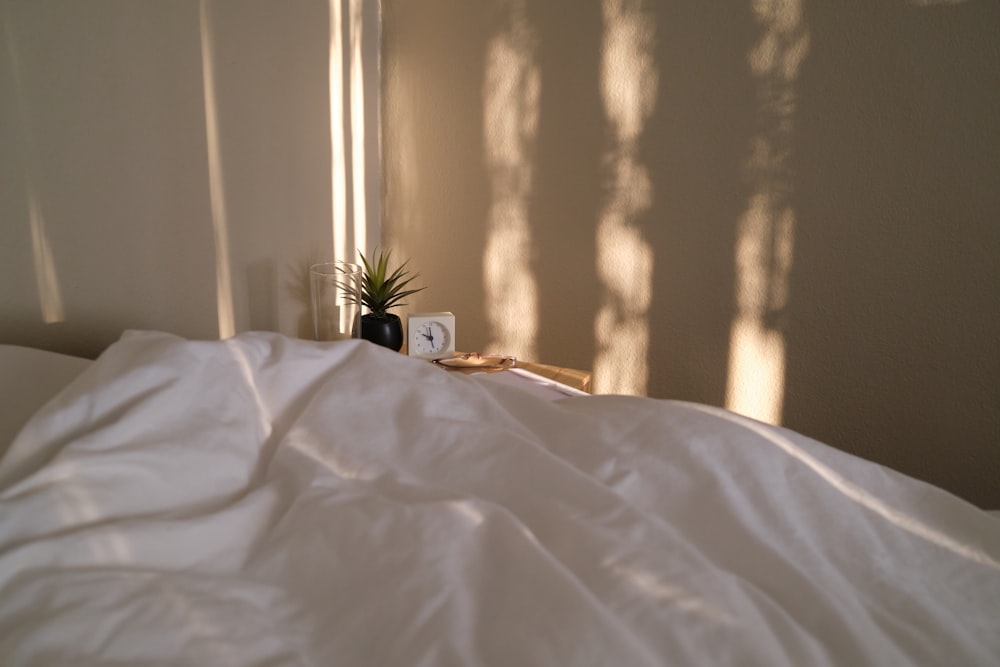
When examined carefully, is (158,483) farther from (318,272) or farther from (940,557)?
(318,272)

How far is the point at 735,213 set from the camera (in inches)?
85.8

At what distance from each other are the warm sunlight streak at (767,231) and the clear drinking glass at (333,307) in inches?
41.8

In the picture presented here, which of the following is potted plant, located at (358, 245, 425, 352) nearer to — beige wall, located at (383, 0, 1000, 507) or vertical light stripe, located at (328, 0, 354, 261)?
vertical light stripe, located at (328, 0, 354, 261)

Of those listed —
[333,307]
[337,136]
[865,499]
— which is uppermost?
[337,136]

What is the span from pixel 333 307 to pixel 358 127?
733 millimetres

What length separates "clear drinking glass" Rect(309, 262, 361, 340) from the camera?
1.94 meters

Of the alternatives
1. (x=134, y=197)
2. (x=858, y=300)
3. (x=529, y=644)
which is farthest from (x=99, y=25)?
(x=858, y=300)

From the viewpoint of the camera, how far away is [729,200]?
2.18 m

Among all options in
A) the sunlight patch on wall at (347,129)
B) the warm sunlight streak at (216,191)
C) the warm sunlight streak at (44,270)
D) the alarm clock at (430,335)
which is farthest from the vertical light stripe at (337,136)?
the warm sunlight streak at (44,270)

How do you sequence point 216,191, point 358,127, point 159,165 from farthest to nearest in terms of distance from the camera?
1. point 358,127
2. point 216,191
3. point 159,165

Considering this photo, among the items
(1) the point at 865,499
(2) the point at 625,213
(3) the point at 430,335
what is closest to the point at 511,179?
(2) the point at 625,213

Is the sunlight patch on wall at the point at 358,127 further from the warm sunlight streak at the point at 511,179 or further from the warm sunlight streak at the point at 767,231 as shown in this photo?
the warm sunlight streak at the point at 767,231

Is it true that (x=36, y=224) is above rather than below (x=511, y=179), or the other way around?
below

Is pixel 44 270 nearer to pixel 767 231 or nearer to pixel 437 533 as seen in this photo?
A: pixel 437 533
